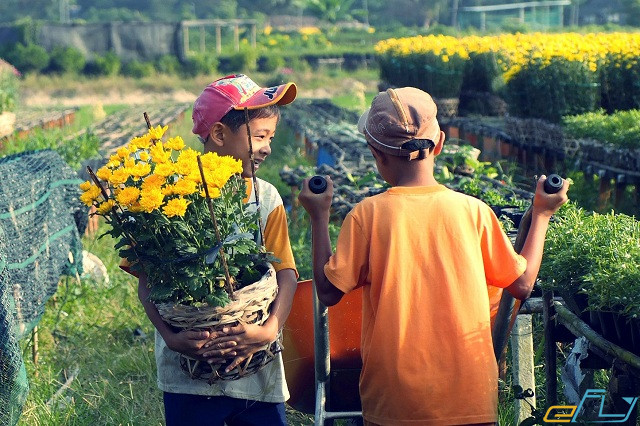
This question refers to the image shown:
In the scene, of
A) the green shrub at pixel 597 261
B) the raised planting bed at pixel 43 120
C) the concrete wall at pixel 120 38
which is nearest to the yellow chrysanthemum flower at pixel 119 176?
the green shrub at pixel 597 261

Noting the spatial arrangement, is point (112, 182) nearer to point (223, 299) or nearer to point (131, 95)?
point (223, 299)

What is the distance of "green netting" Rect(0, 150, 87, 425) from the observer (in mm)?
3803

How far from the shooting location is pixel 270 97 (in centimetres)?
290

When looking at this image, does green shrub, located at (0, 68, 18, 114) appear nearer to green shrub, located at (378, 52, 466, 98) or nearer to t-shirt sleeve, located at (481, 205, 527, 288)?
green shrub, located at (378, 52, 466, 98)

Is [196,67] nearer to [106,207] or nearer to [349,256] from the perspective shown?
[106,207]

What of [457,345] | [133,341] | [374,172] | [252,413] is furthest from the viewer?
[374,172]

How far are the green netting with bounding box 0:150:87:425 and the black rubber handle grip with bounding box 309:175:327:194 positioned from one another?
173cm

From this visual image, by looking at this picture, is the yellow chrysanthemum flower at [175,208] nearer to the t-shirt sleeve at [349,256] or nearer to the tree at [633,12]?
the t-shirt sleeve at [349,256]

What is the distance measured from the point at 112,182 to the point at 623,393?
1612 millimetres

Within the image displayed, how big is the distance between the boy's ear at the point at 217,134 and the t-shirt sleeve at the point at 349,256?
0.67m

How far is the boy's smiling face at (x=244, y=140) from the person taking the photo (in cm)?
290

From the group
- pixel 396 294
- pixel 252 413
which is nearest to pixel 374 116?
pixel 396 294

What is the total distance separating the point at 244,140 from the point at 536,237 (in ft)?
2.97

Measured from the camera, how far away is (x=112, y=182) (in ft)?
8.28
